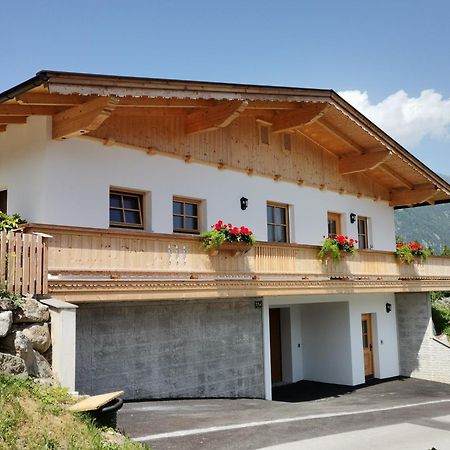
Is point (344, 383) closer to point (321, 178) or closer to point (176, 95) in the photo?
point (321, 178)

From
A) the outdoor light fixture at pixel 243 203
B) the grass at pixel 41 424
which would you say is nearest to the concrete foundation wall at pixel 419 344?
the outdoor light fixture at pixel 243 203

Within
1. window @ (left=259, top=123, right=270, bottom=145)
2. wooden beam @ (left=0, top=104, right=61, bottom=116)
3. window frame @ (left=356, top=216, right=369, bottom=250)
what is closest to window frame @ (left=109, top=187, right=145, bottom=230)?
wooden beam @ (left=0, top=104, right=61, bottom=116)

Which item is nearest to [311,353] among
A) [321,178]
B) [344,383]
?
[344,383]

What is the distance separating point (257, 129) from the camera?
15867 millimetres

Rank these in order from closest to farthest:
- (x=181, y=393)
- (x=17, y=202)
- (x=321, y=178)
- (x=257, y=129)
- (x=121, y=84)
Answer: (x=121, y=84), (x=17, y=202), (x=181, y=393), (x=257, y=129), (x=321, y=178)

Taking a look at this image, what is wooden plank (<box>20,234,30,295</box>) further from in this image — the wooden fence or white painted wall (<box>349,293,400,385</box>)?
white painted wall (<box>349,293,400,385</box>)

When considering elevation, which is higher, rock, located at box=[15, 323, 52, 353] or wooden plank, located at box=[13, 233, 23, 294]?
wooden plank, located at box=[13, 233, 23, 294]

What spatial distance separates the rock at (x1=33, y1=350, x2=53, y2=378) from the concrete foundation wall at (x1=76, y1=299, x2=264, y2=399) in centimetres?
269

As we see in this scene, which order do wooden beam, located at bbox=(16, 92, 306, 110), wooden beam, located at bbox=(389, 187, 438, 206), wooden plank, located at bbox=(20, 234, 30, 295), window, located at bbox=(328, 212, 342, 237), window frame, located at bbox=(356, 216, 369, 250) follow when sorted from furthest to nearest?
wooden beam, located at bbox=(389, 187, 438, 206) < window frame, located at bbox=(356, 216, 369, 250) < window, located at bbox=(328, 212, 342, 237) < wooden beam, located at bbox=(16, 92, 306, 110) < wooden plank, located at bbox=(20, 234, 30, 295)

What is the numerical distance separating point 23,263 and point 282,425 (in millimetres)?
5137

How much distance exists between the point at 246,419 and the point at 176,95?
253 inches

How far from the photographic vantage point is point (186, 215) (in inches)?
539

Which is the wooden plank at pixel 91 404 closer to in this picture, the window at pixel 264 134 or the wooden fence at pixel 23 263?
the wooden fence at pixel 23 263

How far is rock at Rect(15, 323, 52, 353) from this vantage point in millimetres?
7688
